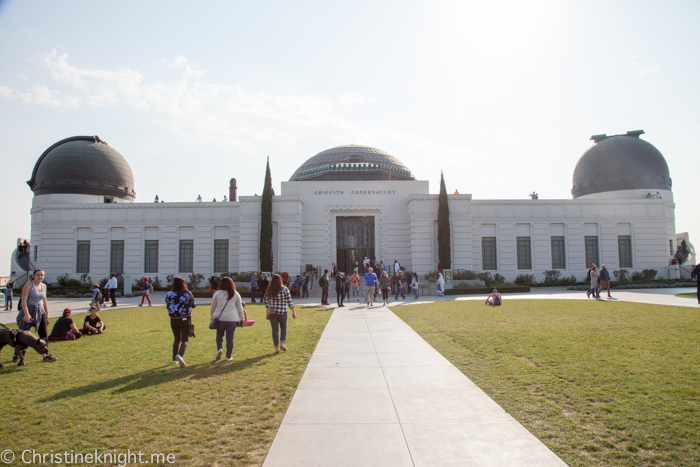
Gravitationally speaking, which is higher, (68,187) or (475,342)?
(68,187)

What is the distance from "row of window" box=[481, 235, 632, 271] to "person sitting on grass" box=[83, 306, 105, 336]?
2827 centimetres

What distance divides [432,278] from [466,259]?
486cm

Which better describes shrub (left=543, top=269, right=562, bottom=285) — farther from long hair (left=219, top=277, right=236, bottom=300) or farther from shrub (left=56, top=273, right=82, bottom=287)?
shrub (left=56, top=273, right=82, bottom=287)

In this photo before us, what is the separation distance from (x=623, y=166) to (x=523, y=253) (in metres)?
13.3

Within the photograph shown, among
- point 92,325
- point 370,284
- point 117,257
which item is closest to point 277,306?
point 92,325

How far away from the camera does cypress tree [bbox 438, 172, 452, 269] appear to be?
30578 mm

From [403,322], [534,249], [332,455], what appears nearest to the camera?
[332,455]

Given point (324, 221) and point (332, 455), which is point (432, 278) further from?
point (332, 455)

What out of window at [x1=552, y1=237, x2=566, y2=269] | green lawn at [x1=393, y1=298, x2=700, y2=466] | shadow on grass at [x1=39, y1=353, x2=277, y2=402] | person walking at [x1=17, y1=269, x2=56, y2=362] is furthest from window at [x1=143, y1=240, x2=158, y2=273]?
window at [x1=552, y1=237, x2=566, y2=269]

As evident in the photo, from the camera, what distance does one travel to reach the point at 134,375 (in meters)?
7.24

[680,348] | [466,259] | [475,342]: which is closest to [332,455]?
[475,342]

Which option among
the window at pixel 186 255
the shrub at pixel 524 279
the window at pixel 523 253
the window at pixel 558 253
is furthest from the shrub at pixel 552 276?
the window at pixel 186 255

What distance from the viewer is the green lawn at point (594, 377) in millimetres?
4324

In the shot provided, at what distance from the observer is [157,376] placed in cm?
715
